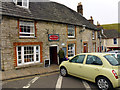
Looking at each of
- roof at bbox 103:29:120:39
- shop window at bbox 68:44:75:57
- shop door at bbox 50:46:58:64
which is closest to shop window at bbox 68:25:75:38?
shop window at bbox 68:44:75:57

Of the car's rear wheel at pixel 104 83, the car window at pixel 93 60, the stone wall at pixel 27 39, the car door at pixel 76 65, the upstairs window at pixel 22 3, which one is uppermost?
the upstairs window at pixel 22 3

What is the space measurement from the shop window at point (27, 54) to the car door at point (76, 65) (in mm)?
4497

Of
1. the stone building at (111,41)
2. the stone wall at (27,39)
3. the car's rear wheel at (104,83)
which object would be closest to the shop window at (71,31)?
the stone wall at (27,39)

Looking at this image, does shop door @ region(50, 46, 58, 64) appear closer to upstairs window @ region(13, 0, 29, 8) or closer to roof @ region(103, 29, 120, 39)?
upstairs window @ region(13, 0, 29, 8)

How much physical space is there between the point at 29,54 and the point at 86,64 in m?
5.84

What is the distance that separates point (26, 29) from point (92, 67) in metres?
7.16

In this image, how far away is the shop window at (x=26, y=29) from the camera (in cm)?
863

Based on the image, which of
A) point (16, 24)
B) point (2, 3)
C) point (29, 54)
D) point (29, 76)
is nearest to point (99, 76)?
point (29, 76)

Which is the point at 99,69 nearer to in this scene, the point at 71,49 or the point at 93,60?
the point at 93,60

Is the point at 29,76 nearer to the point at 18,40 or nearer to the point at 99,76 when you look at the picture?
the point at 18,40

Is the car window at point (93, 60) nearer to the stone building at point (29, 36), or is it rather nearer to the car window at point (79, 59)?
the car window at point (79, 59)

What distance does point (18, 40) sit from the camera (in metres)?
8.12

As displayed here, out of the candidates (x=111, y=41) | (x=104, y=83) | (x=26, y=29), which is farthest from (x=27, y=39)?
(x=111, y=41)

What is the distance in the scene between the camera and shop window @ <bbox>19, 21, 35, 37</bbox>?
340 inches
